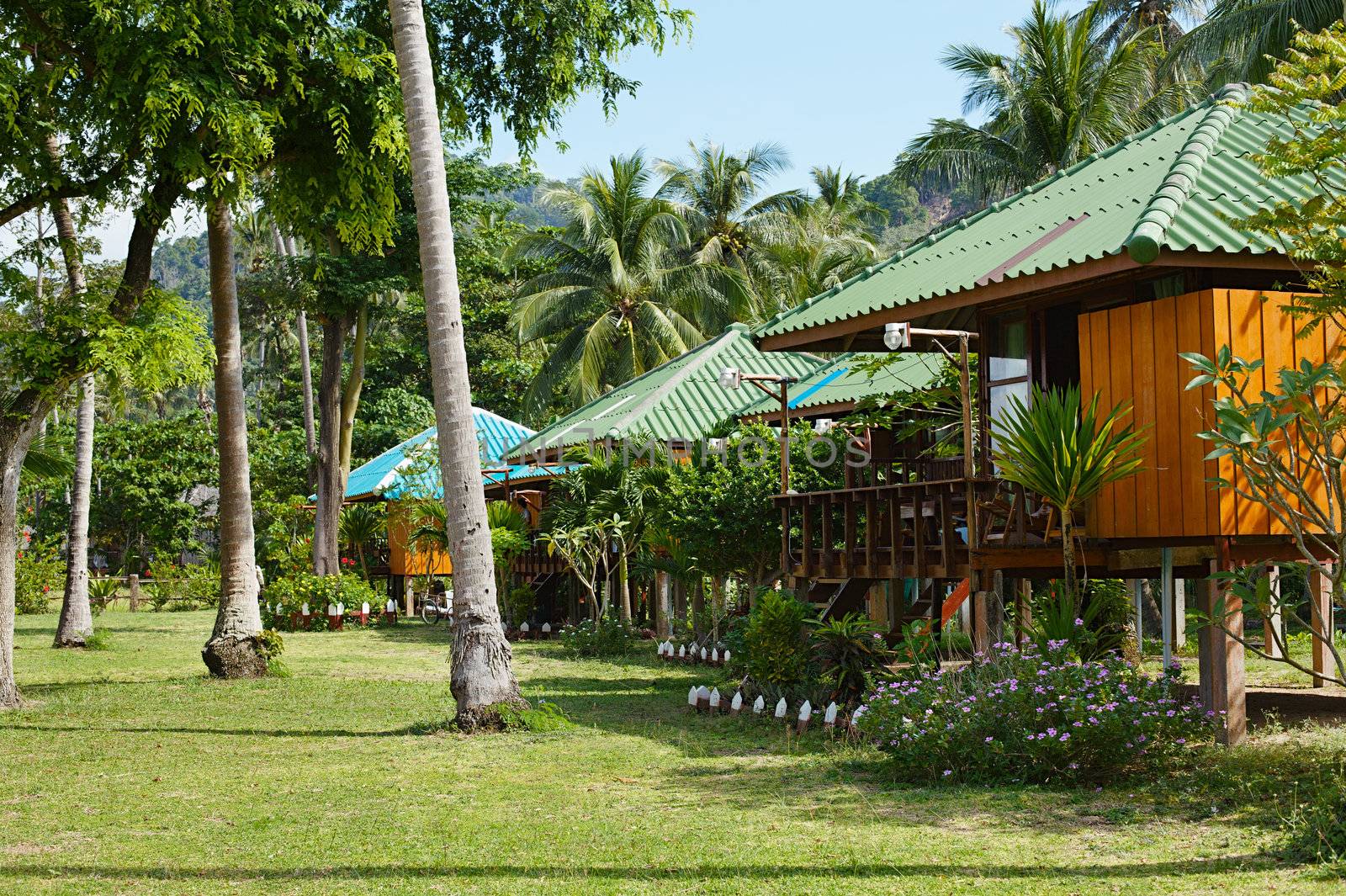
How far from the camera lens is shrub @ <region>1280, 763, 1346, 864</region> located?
633 centimetres

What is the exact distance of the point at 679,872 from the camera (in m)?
6.38

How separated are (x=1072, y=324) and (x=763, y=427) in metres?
6.74

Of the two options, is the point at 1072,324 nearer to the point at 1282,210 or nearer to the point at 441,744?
the point at 1282,210

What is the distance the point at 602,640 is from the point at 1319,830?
14230 mm

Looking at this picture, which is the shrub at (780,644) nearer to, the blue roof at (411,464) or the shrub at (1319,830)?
the shrub at (1319,830)

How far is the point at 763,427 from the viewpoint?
59.9 feet

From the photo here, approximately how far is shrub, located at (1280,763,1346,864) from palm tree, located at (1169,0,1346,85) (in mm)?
19465

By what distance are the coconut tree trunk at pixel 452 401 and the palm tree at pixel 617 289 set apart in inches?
989

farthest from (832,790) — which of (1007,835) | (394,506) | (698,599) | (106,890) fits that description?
(394,506)

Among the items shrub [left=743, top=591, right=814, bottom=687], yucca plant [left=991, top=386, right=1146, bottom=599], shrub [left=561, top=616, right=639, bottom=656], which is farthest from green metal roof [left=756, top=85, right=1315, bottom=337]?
shrub [left=561, top=616, right=639, bottom=656]

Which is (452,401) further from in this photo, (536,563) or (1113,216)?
(536,563)

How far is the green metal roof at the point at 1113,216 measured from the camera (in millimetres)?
9766

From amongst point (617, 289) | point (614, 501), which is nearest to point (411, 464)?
point (617, 289)

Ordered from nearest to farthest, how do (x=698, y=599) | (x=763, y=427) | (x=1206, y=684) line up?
(x=1206, y=684), (x=763, y=427), (x=698, y=599)
